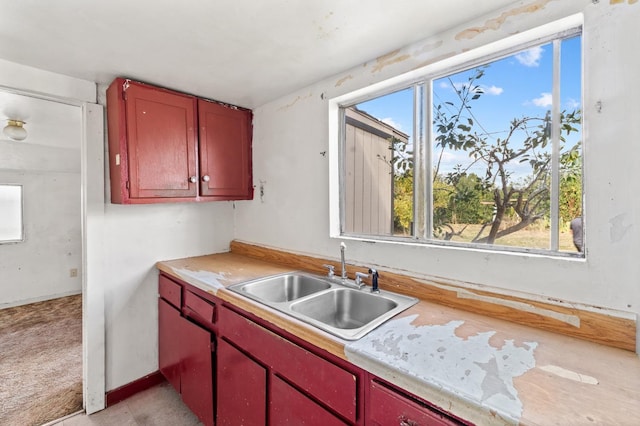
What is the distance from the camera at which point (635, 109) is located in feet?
3.05

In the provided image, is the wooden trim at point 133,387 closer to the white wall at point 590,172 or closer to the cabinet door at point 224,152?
the cabinet door at point 224,152

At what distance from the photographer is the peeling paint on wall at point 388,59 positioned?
1.48m

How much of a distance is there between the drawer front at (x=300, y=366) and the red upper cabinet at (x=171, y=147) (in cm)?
99

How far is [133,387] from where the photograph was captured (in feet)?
6.65

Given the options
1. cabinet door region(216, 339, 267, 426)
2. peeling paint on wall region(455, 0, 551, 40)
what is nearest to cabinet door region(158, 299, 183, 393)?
cabinet door region(216, 339, 267, 426)

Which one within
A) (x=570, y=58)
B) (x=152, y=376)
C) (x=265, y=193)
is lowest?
(x=152, y=376)

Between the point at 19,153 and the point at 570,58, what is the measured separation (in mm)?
4956

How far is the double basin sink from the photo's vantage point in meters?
1.30

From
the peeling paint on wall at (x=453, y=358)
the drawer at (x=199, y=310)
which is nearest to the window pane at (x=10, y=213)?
Result: the drawer at (x=199, y=310)

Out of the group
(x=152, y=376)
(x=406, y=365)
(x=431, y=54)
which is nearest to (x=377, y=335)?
(x=406, y=365)

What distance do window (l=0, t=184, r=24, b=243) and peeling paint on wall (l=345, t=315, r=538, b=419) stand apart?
16.3 feet

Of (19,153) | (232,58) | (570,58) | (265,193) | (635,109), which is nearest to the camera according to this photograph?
(635,109)

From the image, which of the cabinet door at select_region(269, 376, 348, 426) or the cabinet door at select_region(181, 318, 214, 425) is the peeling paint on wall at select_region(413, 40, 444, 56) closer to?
the cabinet door at select_region(269, 376, 348, 426)

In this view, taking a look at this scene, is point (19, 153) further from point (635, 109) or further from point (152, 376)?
point (635, 109)
